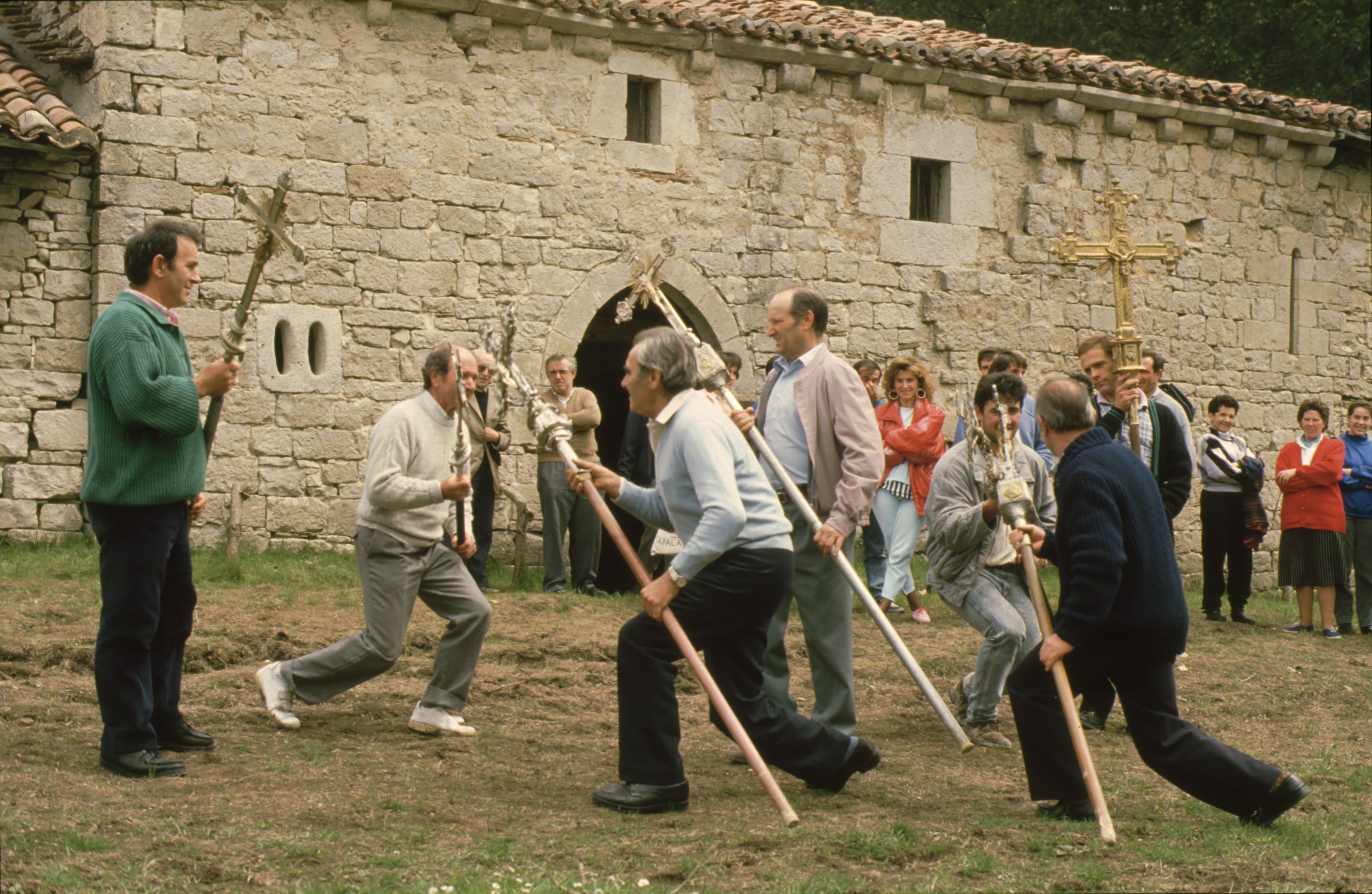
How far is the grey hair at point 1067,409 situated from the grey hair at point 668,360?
123 centimetres

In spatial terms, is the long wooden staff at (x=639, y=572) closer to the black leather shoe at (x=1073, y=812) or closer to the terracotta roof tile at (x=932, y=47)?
the black leather shoe at (x=1073, y=812)

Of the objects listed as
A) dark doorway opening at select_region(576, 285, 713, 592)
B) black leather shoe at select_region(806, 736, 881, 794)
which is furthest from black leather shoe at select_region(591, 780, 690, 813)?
dark doorway opening at select_region(576, 285, 713, 592)

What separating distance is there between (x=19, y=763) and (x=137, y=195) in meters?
6.17

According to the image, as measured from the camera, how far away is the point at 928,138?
13727mm

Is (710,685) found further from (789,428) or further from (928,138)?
(928,138)

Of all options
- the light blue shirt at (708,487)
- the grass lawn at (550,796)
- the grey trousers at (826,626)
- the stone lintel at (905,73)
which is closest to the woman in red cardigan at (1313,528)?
the grass lawn at (550,796)

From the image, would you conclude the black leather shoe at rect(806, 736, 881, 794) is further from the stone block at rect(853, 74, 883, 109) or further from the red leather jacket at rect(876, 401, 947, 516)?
the stone block at rect(853, 74, 883, 109)

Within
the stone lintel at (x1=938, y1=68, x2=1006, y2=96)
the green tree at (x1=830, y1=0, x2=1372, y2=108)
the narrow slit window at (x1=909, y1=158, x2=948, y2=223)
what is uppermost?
the green tree at (x1=830, y1=0, x2=1372, y2=108)

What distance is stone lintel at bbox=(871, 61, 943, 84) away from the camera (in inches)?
524

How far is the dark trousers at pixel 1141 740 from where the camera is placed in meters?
4.90

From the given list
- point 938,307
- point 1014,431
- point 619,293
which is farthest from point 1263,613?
point 1014,431

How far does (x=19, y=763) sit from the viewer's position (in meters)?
5.53

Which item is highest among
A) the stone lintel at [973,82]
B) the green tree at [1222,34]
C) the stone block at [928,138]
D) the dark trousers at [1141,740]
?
the green tree at [1222,34]

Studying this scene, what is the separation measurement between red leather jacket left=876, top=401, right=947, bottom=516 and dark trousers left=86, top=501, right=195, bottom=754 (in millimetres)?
5663
